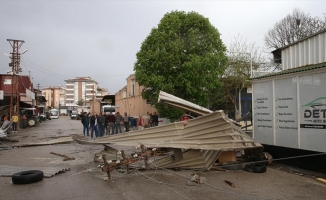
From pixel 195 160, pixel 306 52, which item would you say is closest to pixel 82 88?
pixel 306 52

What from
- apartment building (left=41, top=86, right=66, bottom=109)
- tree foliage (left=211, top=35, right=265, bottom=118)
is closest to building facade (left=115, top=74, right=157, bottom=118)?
tree foliage (left=211, top=35, right=265, bottom=118)

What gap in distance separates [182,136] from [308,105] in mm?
4099

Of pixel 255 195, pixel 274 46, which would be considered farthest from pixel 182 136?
pixel 274 46

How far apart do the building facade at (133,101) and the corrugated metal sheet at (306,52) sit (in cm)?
1688

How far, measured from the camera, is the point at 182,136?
868 centimetres

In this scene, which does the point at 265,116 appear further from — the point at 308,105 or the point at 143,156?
the point at 143,156

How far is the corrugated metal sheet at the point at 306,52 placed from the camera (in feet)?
34.1

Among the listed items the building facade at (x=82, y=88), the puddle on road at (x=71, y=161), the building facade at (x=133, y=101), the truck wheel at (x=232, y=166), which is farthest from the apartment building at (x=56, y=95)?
the truck wheel at (x=232, y=166)

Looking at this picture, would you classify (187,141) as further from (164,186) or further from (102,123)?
(102,123)

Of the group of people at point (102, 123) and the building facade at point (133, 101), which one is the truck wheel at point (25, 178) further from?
the building facade at point (133, 101)

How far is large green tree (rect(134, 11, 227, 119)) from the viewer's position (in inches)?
736

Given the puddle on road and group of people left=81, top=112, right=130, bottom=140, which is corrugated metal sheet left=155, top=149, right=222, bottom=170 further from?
group of people left=81, top=112, right=130, bottom=140

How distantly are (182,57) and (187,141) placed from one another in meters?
11.2

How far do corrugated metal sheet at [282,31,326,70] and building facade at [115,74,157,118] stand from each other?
16880 millimetres
